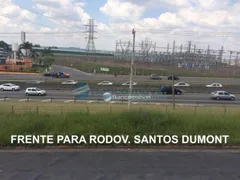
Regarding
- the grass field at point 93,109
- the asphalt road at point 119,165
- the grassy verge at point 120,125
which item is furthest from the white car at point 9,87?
the asphalt road at point 119,165

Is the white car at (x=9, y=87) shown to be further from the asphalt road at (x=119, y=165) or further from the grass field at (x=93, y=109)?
the asphalt road at (x=119, y=165)

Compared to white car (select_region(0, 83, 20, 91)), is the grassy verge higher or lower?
higher

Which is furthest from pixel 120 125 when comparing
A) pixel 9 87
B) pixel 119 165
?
pixel 9 87

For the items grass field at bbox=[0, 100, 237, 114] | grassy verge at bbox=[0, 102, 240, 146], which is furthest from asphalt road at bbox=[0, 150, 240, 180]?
grass field at bbox=[0, 100, 237, 114]

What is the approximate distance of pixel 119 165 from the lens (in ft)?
22.2

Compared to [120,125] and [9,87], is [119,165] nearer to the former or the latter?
[120,125]

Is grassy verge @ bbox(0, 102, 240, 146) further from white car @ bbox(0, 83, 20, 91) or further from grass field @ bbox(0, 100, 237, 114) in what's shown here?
white car @ bbox(0, 83, 20, 91)

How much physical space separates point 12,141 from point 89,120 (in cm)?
296

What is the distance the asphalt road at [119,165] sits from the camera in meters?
6.08

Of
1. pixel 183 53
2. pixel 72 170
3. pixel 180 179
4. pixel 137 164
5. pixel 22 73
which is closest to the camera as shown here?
pixel 180 179

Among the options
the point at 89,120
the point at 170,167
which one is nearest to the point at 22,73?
the point at 89,120

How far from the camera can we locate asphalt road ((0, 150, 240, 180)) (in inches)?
239

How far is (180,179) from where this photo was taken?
19.5ft

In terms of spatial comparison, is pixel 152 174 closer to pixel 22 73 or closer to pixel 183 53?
pixel 22 73
